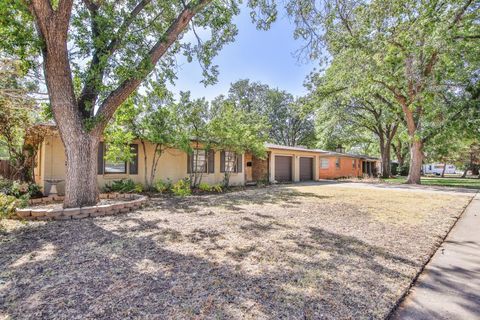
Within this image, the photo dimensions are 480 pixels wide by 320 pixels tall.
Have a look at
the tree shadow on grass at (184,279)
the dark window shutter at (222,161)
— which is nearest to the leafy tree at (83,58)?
the tree shadow on grass at (184,279)

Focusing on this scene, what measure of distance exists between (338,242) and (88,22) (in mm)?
7605

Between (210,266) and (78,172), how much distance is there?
4557mm

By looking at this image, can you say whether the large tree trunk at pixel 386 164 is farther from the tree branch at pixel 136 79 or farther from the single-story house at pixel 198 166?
the tree branch at pixel 136 79

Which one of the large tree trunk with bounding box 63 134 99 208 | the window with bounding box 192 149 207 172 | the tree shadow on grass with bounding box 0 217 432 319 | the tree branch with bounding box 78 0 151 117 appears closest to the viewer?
the tree shadow on grass with bounding box 0 217 432 319

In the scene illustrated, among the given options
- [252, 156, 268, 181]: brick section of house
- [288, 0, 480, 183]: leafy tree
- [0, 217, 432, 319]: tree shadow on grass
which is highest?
[288, 0, 480, 183]: leafy tree

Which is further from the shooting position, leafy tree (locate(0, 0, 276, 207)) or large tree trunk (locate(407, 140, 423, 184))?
large tree trunk (locate(407, 140, 423, 184))

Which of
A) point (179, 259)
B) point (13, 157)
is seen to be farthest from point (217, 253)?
point (13, 157)

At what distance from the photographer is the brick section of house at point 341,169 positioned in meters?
22.2

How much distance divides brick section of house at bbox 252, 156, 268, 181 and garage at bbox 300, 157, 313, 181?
12.7 feet

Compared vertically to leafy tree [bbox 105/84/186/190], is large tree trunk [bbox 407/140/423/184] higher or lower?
lower

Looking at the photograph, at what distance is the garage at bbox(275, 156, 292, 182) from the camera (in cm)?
1659

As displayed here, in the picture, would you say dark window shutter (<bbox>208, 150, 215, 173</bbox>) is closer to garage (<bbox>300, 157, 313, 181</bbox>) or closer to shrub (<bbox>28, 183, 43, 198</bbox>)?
shrub (<bbox>28, 183, 43, 198</bbox>)

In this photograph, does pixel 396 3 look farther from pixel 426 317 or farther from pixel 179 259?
pixel 179 259

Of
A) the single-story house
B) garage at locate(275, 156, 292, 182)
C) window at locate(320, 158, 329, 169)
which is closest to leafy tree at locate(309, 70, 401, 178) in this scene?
window at locate(320, 158, 329, 169)
